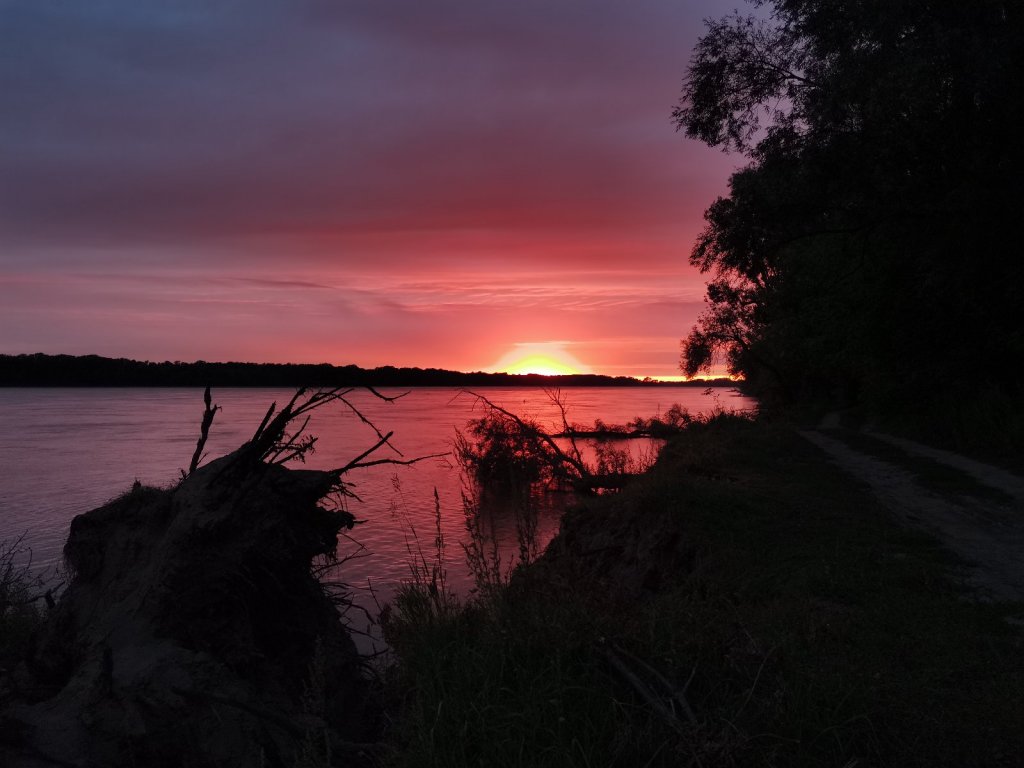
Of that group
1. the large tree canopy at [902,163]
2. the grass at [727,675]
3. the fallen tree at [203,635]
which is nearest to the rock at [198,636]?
the fallen tree at [203,635]

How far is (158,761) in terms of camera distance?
5.17m

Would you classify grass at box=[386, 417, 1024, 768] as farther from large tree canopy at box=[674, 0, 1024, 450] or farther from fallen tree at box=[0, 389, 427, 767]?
large tree canopy at box=[674, 0, 1024, 450]

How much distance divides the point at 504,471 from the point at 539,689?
77.3ft

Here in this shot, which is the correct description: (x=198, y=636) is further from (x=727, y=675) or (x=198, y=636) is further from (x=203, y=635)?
(x=727, y=675)

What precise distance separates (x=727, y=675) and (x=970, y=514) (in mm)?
8132

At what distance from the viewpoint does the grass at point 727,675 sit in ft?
12.6

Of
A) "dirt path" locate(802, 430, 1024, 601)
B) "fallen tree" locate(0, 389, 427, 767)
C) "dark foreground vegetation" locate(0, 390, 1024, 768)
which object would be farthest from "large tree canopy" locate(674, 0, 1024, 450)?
"fallen tree" locate(0, 389, 427, 767)

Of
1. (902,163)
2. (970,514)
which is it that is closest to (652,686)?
(970,514)

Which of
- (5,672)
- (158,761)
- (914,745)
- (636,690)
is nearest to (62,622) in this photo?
(5,672)

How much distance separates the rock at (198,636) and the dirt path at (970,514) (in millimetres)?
5887

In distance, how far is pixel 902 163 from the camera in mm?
14297

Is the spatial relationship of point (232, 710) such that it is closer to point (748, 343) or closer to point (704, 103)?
point (704, 103)

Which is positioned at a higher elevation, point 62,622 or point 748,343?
point 748,343

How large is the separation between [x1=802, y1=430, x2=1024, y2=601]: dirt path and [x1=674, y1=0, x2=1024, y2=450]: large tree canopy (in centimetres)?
418
